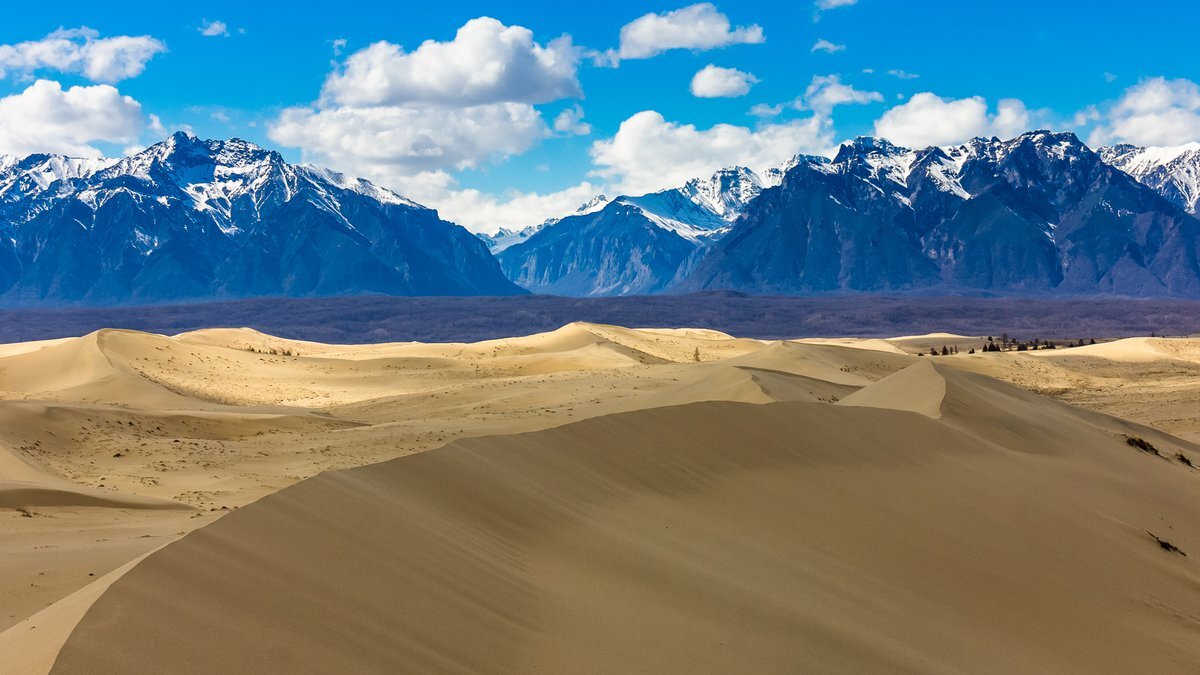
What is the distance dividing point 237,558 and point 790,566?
491 cm

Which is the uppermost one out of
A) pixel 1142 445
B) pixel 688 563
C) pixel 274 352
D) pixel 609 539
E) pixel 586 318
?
pixel 609 539

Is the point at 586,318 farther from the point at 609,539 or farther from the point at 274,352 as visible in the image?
the point at 609,539

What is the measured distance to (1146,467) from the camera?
54.3 ft

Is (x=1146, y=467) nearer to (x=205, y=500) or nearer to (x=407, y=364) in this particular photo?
(x=205, y=500)

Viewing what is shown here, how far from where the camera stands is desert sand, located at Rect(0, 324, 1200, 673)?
19.5 feet

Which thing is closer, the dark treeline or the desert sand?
the desert sand

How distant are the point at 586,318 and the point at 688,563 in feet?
495

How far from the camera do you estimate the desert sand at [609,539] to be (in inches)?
234

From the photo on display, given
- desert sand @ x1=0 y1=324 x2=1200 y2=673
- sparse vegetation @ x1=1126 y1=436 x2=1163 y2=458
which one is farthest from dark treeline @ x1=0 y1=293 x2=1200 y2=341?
desert sand @ x1=0 y1=324 x2=1200 y2=673

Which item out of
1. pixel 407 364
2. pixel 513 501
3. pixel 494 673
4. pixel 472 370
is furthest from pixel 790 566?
pixel 407 364

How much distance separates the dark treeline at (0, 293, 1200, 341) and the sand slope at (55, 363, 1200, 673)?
129 meters

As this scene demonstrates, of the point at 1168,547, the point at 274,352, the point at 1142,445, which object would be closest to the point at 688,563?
the point at 1168,547

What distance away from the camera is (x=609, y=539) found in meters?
9.01

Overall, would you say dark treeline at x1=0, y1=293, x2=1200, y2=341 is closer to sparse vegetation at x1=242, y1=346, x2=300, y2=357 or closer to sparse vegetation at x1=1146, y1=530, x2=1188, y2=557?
sparse vegetation at x1=242, y1=346, x2=300, y2=357
